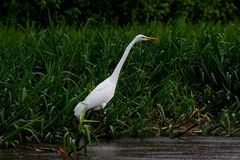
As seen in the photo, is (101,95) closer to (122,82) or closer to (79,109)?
(79,109)

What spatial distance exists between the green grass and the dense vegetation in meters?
3.28

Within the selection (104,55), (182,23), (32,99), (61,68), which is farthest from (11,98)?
(182,23)

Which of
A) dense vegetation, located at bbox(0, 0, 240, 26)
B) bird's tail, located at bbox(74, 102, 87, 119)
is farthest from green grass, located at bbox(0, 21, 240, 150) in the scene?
dense vegetation, located at bbox(0, 0, 240, 26)

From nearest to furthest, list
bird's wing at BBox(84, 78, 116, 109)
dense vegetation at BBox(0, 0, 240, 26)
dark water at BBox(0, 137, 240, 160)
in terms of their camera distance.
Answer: dark water at BBox(0, 137, 240, 160), bird's wing at BBox(84, 78, 116, 109), dense vegetation at BBox(0, 0, 240, 26)

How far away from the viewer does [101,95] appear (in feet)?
33.8

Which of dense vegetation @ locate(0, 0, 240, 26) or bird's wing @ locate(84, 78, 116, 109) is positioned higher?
bird's wing @ locate(84, 78, 116, 109)

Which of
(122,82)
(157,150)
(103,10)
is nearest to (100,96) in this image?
(157,150)

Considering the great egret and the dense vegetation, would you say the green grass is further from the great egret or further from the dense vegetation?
the dense vegetation

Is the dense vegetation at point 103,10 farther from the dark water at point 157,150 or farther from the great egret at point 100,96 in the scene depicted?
the dark water at point 157,150

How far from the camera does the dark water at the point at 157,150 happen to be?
9.41m

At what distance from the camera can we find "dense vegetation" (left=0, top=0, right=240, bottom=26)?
16812mm

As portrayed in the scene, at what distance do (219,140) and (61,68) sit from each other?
2.00m

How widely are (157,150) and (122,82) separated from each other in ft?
5.90

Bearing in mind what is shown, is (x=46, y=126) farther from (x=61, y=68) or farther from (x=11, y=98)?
(x=61, y=68)
